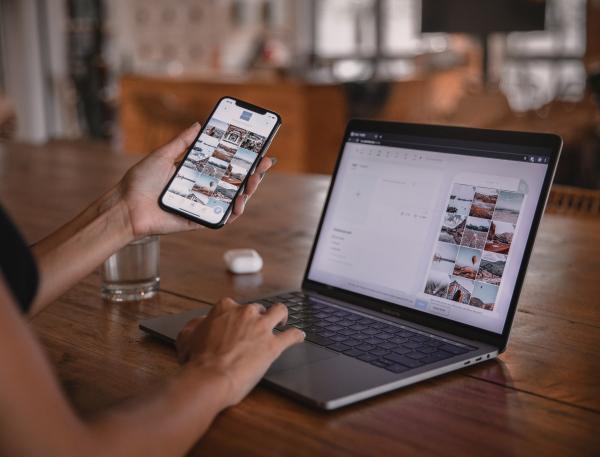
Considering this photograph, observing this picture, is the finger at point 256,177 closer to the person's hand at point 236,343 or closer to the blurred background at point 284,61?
the person's hand at point 236,343

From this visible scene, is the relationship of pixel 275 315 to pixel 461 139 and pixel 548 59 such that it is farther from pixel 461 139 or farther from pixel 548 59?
pixel 548 59

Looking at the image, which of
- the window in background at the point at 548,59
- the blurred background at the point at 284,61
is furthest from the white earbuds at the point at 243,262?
the window in background at the point at 548,59

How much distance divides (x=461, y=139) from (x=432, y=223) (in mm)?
115

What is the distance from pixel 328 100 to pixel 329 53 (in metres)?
2.66

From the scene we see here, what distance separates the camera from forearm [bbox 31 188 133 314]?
2.93ft

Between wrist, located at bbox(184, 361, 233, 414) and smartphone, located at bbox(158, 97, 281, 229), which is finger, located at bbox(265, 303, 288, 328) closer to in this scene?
wrist, located at bbox(184, 361, 233, 414)

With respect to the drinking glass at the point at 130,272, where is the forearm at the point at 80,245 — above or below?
above

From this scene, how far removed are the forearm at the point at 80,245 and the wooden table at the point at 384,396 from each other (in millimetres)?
79

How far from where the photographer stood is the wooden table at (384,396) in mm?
661

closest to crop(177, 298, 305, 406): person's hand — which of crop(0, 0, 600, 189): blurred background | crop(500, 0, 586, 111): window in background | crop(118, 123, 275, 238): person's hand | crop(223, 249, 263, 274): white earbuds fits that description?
crop(118, 123, 275, 238): person's hand

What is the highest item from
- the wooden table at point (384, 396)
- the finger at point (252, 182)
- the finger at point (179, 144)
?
the finger at point (179, 144)

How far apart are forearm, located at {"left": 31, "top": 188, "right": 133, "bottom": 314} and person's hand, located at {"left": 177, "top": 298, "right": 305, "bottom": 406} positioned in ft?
0.68

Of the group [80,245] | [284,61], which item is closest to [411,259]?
[80,245]

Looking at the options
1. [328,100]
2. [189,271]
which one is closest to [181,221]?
[189,271]
